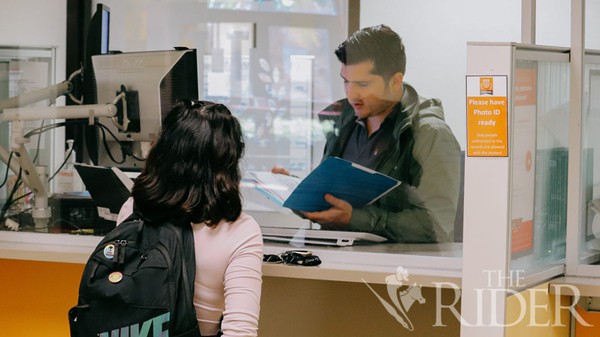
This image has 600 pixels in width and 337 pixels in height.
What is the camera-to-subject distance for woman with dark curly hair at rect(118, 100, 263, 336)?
2053mm

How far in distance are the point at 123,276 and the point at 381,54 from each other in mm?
1387

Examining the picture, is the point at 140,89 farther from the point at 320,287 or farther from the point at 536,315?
the point at 536,315

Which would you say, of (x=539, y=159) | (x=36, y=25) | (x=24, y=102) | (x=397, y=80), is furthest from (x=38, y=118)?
(x=539, y=159)

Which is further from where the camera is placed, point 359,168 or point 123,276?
point 359,168

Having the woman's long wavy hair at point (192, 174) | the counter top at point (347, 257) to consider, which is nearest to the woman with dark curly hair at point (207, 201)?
the woman's long wavy hair at point (192, 174)

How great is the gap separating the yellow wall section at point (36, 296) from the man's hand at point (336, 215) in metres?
0.87

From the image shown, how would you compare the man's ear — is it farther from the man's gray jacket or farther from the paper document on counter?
the paper document on counter

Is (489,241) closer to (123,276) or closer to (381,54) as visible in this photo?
(123,276)

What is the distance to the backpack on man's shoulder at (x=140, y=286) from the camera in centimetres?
197

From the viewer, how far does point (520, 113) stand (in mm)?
2168

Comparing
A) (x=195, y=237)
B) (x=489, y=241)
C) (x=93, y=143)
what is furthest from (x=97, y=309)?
(x=93, y=143)

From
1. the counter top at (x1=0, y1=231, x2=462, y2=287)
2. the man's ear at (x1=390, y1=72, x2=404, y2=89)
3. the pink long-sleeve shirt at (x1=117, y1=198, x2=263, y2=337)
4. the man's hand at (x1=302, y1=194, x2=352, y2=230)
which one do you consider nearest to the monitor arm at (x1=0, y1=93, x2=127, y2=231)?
the counter top at (x1=0, y1=231, x2=462, y2=287)

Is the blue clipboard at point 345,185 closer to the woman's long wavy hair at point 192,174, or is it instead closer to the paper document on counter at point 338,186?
the paper document on counter at point 338,186

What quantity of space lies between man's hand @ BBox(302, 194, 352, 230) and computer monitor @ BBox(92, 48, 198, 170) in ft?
2.10
